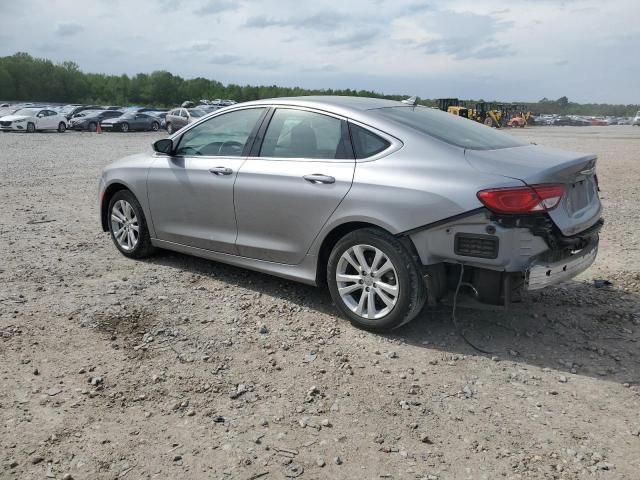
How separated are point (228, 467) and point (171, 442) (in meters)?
0.39

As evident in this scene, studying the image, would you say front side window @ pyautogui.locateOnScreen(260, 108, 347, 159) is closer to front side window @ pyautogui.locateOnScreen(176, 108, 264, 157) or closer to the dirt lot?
front side window @ pyautogui.locateOnScreen(176, 108, 264, 157)

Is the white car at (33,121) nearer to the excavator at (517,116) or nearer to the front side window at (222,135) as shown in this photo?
the front side window at (222,135)

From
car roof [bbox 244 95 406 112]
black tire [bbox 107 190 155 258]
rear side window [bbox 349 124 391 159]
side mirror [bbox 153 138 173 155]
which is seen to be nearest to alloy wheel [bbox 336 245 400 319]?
rear side window [bbox 349 124 391 159]

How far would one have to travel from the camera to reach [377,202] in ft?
13.6

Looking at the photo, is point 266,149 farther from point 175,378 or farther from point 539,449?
point 539,449

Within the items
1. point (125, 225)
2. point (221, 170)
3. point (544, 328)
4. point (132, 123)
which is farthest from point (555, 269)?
point (132, 123)

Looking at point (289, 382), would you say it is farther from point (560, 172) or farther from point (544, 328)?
point (560, 172)

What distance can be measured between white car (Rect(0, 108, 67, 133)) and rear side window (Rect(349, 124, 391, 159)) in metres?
33.7

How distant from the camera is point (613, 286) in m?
5.41

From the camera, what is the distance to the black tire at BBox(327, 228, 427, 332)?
13.4ft

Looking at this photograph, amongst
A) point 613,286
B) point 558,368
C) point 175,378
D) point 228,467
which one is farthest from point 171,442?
point 613,286

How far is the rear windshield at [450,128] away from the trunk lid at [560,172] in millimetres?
173

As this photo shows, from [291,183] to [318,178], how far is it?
0.27 metres

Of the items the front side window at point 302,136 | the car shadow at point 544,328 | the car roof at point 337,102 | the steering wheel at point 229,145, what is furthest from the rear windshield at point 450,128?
the steering wheel at point 229,145
